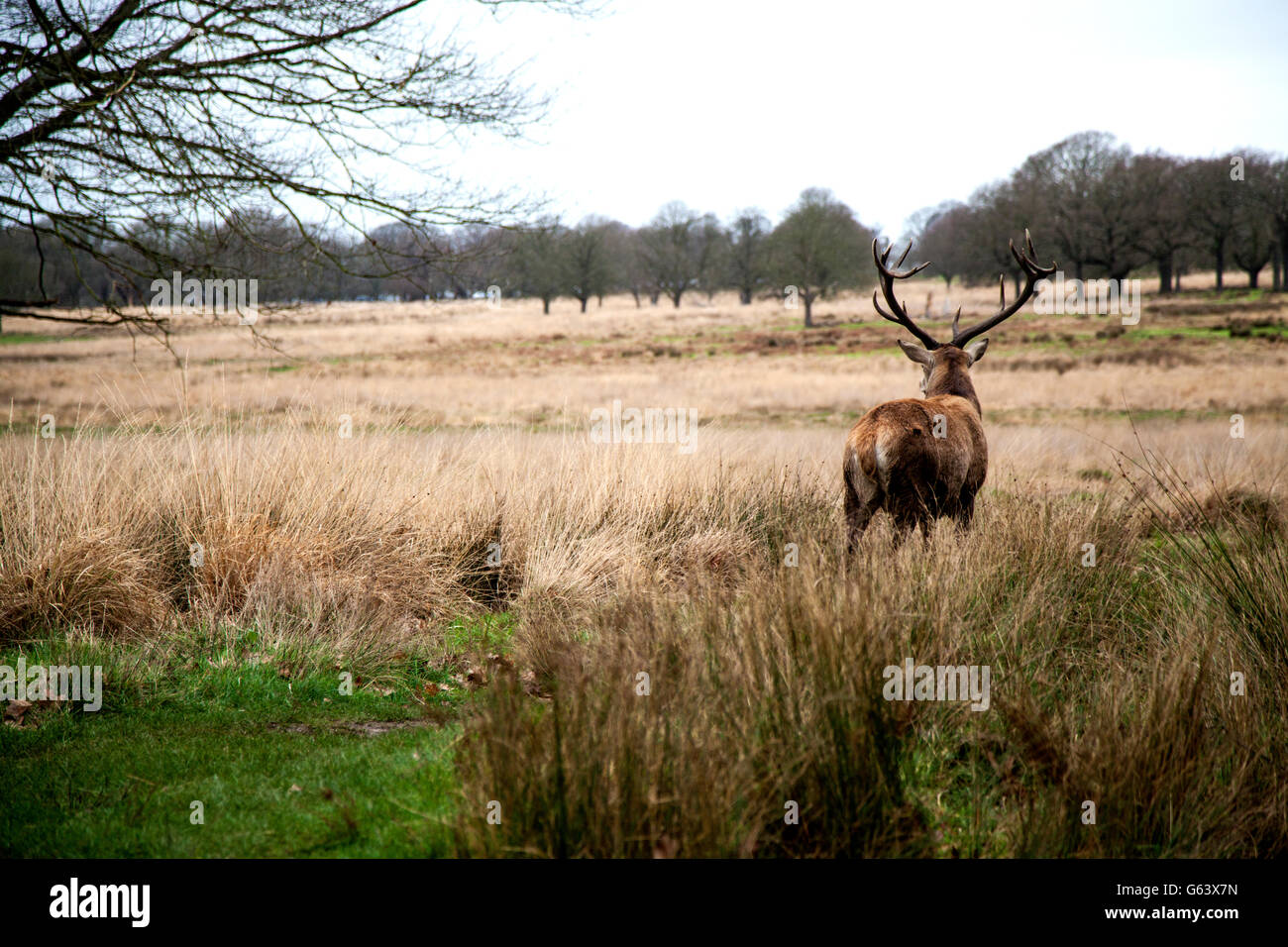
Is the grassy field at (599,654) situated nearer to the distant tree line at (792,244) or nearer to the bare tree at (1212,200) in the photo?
the distant tree line at (792,244)

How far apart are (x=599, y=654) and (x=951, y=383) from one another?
4.53 metres

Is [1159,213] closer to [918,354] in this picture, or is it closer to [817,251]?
[817,251]

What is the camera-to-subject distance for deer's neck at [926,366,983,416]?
24.0 ft

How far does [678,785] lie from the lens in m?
2.99

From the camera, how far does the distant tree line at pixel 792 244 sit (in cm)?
774

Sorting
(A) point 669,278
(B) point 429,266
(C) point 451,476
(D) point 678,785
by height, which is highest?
(A) point 669,278

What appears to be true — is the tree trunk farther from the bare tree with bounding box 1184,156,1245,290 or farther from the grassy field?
the grassy field

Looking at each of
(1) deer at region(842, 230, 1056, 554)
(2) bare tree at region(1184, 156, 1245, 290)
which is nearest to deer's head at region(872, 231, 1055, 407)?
(1) deer at region(842, 230, 1056, 554)

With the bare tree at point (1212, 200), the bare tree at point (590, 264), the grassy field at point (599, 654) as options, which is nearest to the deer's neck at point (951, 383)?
the grassy field at point (599, 654)

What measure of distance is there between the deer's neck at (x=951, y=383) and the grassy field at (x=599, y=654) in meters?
0.96
